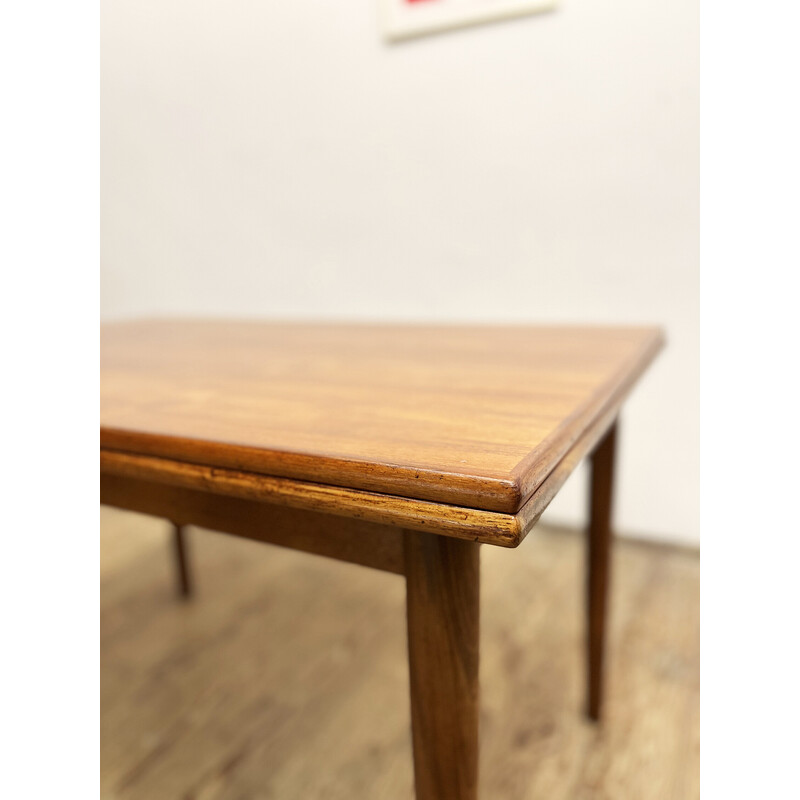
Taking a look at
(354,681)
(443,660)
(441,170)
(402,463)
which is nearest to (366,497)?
(402,463)

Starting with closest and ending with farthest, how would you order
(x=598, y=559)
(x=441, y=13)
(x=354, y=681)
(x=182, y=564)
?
(x=598, y=559) → (x=354, y=681) → (x=182, y=564) → (x=441, y=13)

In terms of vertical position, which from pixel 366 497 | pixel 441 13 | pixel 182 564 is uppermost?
pixel 441 13

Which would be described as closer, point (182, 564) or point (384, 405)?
point (384, 405)

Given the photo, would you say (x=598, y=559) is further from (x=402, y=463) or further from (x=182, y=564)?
(x=182, y=564)

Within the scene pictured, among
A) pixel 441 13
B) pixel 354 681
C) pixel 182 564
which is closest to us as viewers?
pixel 354 681

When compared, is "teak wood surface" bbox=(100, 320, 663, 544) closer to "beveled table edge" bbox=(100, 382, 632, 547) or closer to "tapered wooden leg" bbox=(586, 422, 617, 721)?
"beveled table edge" bbox=(100, 382, 632, 547)

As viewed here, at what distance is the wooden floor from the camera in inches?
39.8

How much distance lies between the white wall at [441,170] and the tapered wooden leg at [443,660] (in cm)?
129

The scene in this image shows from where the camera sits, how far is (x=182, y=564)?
4.98 ft

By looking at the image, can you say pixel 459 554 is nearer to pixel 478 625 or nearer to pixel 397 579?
pixel 478 625

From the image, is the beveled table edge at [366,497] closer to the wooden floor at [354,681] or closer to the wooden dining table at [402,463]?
the wooden dining table at [402,463]

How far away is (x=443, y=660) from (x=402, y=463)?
163mm

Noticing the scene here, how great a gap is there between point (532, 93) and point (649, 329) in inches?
33.1
